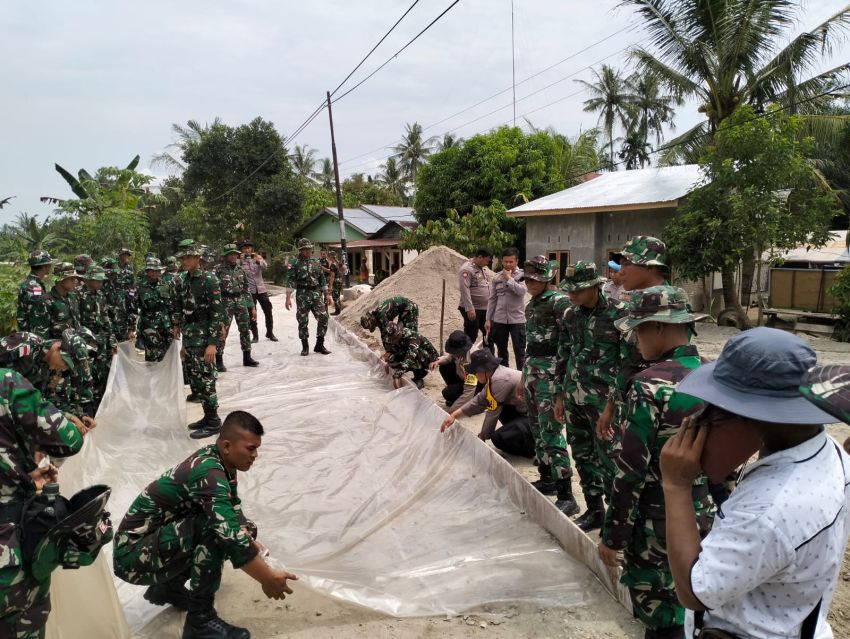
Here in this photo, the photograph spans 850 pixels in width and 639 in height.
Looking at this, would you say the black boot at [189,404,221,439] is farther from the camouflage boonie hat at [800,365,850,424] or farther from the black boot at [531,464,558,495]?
the camouflage boonie hat at [800,365,850,424]

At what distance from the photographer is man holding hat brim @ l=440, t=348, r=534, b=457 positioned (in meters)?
4.67

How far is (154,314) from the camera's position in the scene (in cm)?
688

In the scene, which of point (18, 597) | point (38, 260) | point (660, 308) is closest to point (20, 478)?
point (18, 597)

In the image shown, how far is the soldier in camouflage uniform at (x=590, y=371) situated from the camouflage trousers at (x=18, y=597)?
247 centimetres

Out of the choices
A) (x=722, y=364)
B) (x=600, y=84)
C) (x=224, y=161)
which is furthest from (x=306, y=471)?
(x=600, y=84)

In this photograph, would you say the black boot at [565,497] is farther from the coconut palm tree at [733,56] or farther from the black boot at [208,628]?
the coconut palm tree at [733,56]

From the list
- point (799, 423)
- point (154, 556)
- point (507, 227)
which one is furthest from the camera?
point (507, 227)

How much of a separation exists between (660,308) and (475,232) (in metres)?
15.2

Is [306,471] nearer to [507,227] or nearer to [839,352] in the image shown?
[839,352]

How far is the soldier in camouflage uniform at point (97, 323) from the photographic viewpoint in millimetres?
6602

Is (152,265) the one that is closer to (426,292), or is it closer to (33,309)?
(33,309)

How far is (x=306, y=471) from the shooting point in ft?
14.9

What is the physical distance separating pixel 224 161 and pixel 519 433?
83.1 ft

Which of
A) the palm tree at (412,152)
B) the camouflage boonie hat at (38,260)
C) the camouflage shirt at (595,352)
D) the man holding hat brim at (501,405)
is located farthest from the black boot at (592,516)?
the palm tree at (412,152)
